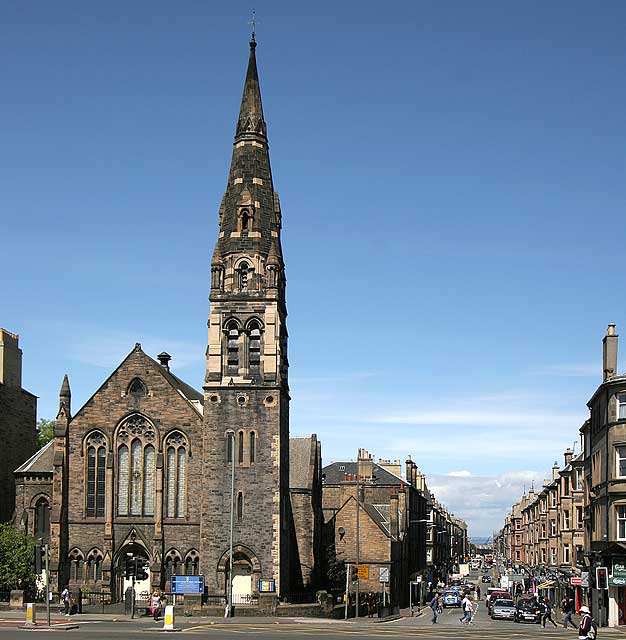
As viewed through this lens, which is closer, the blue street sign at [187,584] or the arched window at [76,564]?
the blue street sign at [187,584]

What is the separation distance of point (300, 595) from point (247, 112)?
30.8 metres

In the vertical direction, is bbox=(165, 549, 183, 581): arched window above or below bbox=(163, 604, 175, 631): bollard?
above

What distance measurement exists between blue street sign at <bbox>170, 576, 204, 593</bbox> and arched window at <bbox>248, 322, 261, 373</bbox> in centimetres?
1277

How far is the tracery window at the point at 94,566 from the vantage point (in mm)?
63781

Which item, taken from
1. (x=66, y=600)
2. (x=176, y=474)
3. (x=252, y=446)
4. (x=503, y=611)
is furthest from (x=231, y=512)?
(x=503, y=611)

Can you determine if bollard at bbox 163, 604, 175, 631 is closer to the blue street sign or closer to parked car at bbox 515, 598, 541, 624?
the blue street sign

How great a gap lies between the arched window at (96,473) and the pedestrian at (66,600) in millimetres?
5063

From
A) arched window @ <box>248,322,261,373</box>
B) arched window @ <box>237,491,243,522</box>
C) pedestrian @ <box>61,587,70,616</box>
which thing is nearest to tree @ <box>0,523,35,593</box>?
pedestrian @ <box>61,587,70,616</box>

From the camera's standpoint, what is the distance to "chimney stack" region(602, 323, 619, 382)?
62031 millimetres

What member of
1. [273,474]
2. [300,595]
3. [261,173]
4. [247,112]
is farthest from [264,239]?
[300,595]

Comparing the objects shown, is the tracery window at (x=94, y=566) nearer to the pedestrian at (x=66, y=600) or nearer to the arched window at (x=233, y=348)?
the pedestrian at (x=66, y=600)

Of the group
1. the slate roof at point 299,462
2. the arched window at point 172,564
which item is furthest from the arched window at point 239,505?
the slate roof at point 299,462

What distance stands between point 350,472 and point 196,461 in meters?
41.5

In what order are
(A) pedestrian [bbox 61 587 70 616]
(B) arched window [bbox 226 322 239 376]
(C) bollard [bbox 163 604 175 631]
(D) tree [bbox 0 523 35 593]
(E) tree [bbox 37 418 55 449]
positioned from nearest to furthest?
(C) bollard [bbox 163 604 175 631] → (A) pedestrian [bbox 61 587 70 616] → (D) tree [bbox 0 523 35 593] → (B) arched window [bbox 226 322 239 376] → (E) tree [bbox 37 418 55 449]
